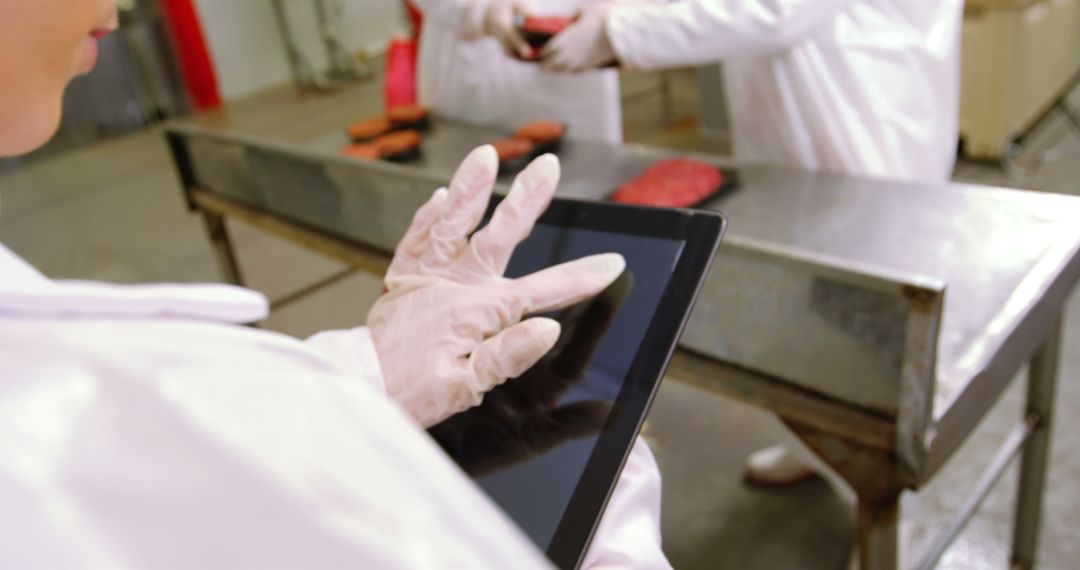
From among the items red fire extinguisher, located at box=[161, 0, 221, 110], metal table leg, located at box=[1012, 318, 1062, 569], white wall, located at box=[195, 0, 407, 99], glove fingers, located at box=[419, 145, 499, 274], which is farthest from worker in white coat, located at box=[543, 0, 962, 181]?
white wall, located at box=[195, 0, 407, 99]

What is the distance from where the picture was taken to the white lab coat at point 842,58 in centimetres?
132

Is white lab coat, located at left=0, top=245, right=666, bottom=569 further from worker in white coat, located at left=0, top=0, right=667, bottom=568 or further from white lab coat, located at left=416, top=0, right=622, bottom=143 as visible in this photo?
white lab coat, located at left=416, top=0, right=622, bottom=143

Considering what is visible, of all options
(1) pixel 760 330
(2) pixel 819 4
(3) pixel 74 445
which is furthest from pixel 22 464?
(2) pixel 819 4

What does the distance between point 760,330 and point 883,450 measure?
18 centimetres

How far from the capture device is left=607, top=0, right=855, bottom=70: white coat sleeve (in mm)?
1291

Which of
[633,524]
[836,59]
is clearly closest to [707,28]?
[836,59]

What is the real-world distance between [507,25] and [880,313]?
103 cm

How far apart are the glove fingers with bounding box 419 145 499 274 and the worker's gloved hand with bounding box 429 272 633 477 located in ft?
0.43

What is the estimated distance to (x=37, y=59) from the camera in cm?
41

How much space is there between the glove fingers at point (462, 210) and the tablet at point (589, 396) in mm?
119

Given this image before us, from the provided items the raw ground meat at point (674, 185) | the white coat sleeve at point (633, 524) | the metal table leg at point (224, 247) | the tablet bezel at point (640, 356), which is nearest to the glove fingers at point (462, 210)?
the tablet bezel at point (640, 356)

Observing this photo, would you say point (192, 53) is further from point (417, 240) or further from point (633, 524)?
point (633, 524)

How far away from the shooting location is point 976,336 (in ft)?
3.08

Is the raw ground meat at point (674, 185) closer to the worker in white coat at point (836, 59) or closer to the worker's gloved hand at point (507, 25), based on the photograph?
the worker in white coat at point (836, 59)
